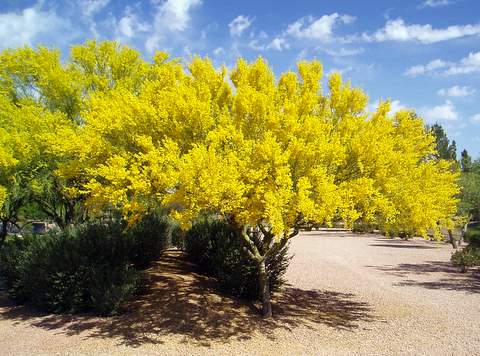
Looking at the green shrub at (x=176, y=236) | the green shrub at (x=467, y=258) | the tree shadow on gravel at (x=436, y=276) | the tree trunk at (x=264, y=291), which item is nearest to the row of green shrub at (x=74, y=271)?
the tree trunk at (x=264, y=291)

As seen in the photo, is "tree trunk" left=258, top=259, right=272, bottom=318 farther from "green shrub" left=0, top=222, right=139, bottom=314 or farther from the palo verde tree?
"green shrub" left=0, top=222, right=139, bottom=314

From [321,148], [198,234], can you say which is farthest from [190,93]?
[198,234]

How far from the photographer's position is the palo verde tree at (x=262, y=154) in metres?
6.59

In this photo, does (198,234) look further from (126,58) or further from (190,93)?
(190,93)

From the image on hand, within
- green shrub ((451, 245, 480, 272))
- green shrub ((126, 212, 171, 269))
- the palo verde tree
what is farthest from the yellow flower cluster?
green shrub ((451, 245, 480, 272))

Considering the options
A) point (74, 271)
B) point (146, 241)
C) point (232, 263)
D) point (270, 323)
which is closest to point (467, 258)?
point (232, 263)

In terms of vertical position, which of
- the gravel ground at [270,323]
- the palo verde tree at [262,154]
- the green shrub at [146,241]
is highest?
the palo verde tree at [262,154]

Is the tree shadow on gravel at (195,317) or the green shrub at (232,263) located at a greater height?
the green shrub at (232,263)

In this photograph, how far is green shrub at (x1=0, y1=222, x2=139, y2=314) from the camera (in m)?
9.78

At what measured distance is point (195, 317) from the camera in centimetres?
930

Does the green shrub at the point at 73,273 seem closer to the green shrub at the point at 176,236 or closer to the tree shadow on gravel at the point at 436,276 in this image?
the green shrub at the point at 176,236

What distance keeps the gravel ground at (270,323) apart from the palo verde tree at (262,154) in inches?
84.2

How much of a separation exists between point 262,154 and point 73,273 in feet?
20.5

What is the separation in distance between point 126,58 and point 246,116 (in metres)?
9.31
